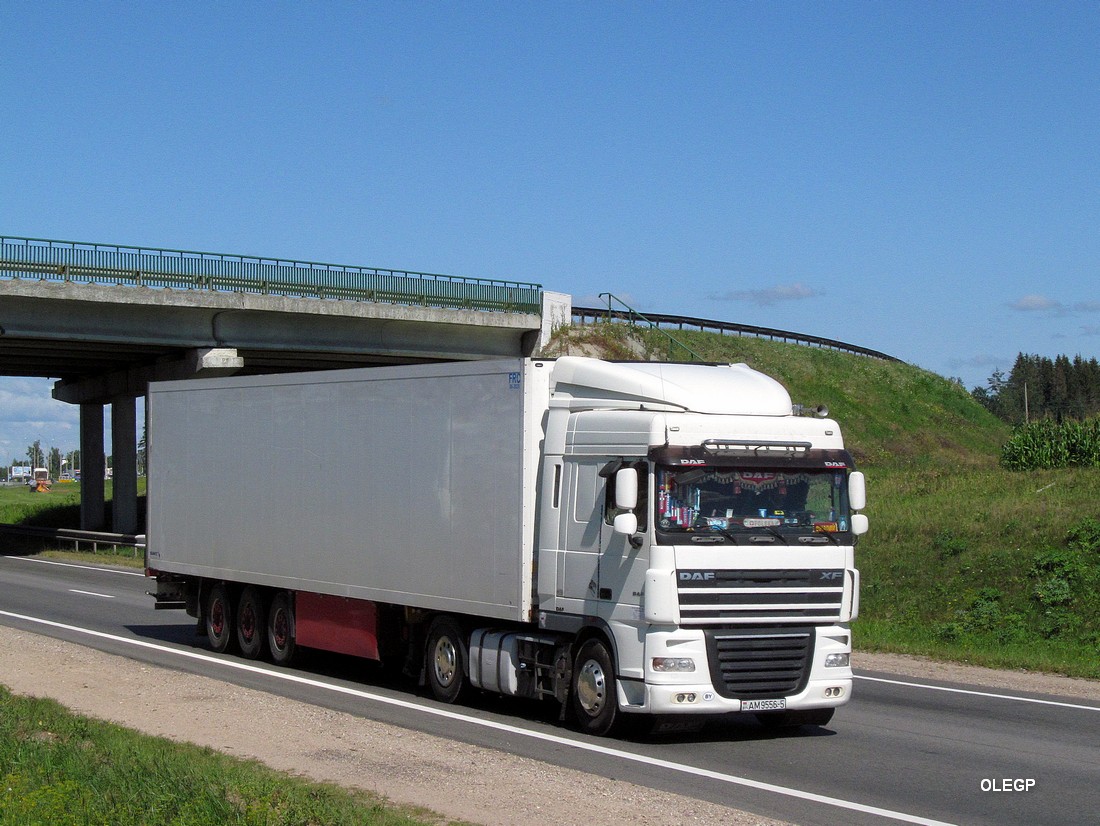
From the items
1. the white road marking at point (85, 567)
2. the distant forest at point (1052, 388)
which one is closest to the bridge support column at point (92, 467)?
the white road marking at point (85, 567)

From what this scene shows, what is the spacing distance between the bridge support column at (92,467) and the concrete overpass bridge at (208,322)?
0.13 metres

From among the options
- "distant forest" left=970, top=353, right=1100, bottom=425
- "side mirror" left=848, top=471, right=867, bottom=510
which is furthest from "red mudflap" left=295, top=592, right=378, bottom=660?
"distant forest" left=970, top=353, right=1100, bottom=425

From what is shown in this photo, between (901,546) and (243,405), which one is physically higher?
(243,405)

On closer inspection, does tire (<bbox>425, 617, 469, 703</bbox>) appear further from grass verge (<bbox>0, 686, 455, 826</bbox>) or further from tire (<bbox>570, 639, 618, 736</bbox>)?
grass verge (<bbox>0, 686, 455, 826</bbox>)

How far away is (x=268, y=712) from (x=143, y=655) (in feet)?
19.1

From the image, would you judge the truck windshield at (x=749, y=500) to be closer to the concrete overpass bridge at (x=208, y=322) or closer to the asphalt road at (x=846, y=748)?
the asphalt road at (x=846, y=748)

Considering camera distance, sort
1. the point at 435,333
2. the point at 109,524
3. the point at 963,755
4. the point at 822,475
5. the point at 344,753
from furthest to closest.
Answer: the point at 109,524
the point at 435,333
the point at 822,475
the point at 963,755
the point at 344,753

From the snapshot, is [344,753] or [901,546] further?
[901,546]

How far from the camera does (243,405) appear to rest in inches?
664

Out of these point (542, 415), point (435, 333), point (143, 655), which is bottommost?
point (143, 655)

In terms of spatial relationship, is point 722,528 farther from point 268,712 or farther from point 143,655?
point 143,655

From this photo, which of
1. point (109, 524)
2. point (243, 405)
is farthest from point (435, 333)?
point (243, 405)

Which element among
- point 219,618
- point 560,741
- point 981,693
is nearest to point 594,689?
point 560,741

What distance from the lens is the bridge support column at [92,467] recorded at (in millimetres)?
50406
